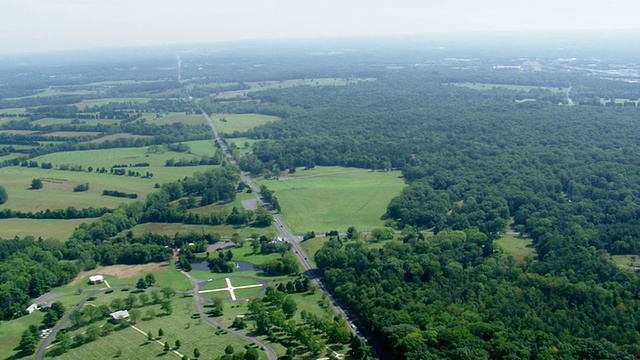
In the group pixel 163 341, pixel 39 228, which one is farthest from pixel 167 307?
pixel 39 228

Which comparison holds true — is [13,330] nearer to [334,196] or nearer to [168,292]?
[168,292]

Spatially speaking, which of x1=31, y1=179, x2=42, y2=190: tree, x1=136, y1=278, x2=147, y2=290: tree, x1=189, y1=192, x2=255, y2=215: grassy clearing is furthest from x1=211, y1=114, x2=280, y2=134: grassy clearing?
x1=136, y1=278, x2=147, y2=290: tree

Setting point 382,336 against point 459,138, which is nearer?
point 382,336

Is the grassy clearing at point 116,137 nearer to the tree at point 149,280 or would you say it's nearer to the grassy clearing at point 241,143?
the grassy clearing at point 241,143

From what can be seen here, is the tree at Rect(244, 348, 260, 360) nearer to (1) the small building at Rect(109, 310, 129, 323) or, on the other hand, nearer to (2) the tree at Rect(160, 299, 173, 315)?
(2) the tree at Rect(160, 299, 173, 315)

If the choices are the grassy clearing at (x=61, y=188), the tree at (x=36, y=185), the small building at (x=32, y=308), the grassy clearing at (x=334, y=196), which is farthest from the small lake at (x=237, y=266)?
the tree at (x=36, y=185)

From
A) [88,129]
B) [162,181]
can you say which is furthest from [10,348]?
[88,129]

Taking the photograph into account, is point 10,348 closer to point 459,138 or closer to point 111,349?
point 111,349
